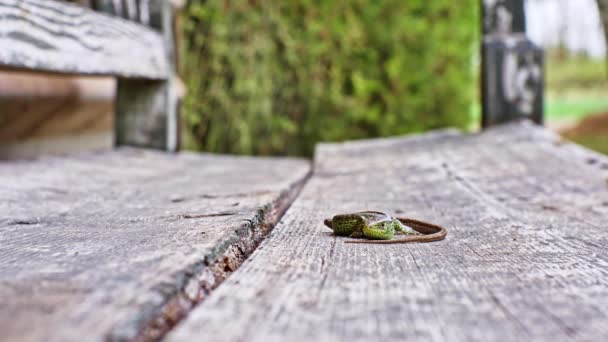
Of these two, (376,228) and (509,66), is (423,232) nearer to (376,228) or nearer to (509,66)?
(376,228)

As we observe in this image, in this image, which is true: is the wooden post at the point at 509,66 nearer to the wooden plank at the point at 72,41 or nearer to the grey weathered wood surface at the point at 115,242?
the grey weathered wood surface at the point at 115,242

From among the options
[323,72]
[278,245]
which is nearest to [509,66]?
[323,72]

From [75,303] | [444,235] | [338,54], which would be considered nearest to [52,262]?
[75,303]

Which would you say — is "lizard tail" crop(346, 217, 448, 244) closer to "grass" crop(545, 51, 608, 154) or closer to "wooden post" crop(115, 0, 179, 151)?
"wooden post" crop(115, 0, 179, 151)

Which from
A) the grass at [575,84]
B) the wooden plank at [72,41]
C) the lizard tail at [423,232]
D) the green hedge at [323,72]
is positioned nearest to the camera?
the lizard tail at [423,232]

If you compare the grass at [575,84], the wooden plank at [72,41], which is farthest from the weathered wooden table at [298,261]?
the grass at [575,84]

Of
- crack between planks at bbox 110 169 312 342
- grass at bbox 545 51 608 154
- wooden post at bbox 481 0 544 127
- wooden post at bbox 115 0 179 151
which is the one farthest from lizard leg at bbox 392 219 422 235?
grass at bbox 545 51 608 154
